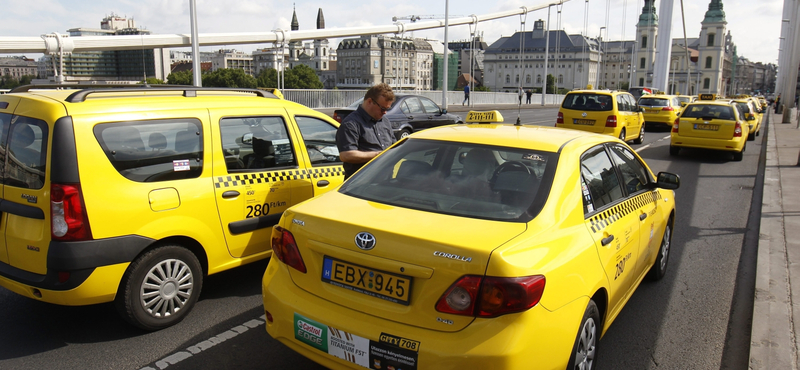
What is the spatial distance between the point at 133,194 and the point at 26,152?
69 cm

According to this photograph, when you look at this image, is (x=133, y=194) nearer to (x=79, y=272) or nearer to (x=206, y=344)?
(x=79, y=272)

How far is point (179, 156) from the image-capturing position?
4.07 meters

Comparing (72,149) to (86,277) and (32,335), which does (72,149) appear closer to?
(86,277)

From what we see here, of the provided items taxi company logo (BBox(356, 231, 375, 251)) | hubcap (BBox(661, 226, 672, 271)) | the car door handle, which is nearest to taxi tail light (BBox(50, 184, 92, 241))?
the car door handle

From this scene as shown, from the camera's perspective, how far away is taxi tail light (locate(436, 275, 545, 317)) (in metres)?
2.45

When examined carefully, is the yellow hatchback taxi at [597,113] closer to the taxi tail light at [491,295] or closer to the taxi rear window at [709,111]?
the taxi rear window at [709,111]

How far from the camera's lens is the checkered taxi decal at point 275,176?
4.35 metres

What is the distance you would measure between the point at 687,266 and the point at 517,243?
13.0 ft

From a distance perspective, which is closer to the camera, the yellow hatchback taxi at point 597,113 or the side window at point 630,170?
the side window at point 630,170

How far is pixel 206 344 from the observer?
379 centimetres

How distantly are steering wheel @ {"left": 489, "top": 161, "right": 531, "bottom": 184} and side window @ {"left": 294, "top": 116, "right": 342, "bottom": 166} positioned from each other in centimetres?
224

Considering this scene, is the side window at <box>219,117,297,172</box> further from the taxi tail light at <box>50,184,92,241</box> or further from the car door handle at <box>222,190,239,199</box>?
the taxi tail light at <box>50,184,92,241</box>

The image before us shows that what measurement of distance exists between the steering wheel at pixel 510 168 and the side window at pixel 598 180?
0.35 meters

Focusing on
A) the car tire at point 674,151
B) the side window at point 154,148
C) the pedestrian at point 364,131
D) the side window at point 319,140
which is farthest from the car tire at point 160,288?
the car tire at point 674,151
